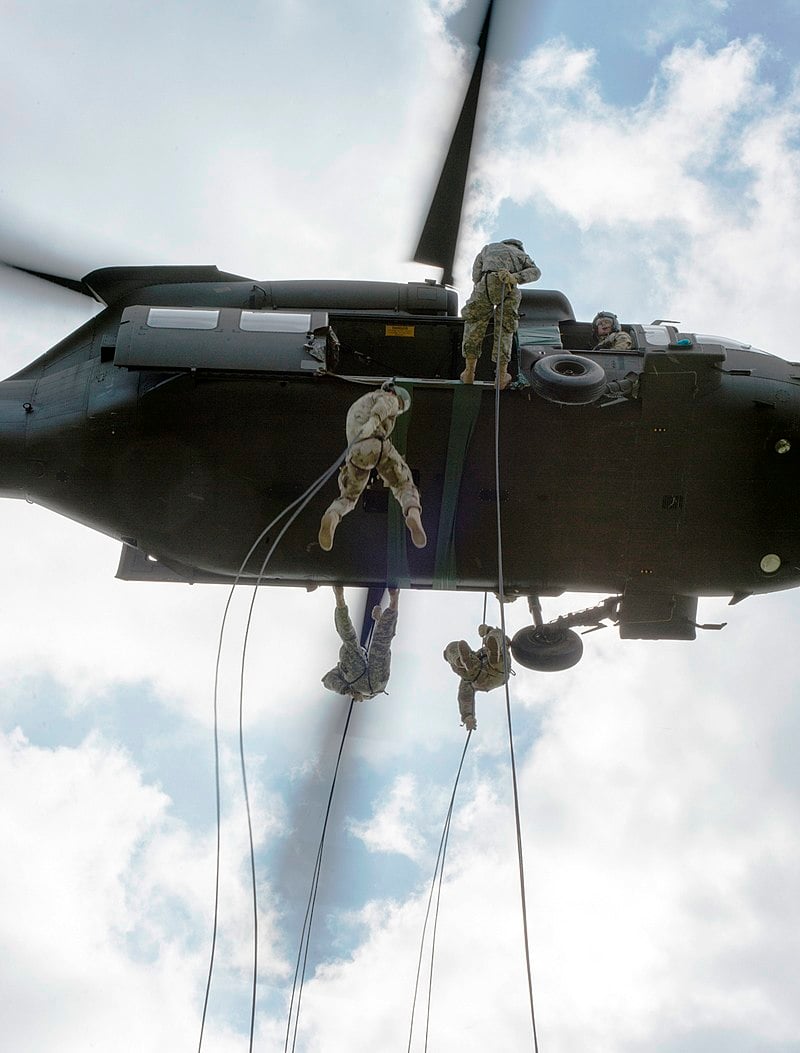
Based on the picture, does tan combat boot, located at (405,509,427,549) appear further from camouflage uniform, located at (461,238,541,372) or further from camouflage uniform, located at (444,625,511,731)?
camouflage uniform, located at (444,625,511,731)

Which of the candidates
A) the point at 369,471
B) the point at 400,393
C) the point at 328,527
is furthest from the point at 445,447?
the point at 328,527

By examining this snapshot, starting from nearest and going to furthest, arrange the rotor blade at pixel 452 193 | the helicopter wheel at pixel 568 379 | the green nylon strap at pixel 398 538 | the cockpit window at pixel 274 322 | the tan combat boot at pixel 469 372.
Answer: the helicopter wheel at pixel 568 379 → the rotor blade at pixel 452 193 → the tan combat boot at pixel 469 372 → the green nylon strap at pixel 398 538 → the cockpit window at pixel 274 322

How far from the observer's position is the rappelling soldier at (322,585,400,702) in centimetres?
867

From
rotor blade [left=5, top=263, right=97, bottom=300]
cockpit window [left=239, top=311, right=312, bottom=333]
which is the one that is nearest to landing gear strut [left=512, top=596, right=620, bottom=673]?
cockpit window [left=239, top=311, right=312, bottom=333]

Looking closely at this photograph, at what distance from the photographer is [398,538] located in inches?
319

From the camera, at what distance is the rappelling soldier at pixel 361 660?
867 cm

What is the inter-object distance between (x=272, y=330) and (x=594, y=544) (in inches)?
128

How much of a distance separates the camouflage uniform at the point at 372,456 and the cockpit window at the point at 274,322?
112 centimetres

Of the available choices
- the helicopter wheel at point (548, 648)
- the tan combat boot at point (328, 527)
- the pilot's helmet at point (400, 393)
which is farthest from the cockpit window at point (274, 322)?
the helicopter wheel at point (548, 648)

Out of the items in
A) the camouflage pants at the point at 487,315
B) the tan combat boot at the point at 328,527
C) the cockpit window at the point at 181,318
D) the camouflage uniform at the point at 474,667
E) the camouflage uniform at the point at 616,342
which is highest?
the camouflage uniform at the point at 616,342

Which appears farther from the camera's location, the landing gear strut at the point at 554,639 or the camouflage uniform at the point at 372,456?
the landing gear strut at the point at 554,639

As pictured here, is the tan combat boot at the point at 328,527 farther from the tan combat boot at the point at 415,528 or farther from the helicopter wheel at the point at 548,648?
the helicopter wheel at the point at 548,648

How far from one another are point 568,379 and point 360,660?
327 cm

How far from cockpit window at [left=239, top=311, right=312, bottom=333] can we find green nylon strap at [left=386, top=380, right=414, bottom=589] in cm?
113
